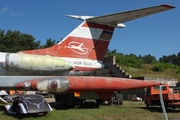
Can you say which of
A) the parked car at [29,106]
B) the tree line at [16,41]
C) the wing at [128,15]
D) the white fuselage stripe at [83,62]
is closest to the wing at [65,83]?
the parked car at [29,106]

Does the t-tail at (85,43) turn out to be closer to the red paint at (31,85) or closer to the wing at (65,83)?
the wing at (65,83)

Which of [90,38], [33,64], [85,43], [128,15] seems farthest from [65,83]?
[128,15]

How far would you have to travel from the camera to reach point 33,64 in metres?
10.7

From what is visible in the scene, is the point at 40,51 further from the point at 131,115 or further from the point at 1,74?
the point at 131,115

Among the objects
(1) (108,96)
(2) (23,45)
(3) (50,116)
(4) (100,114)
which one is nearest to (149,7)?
(1) (108,96)

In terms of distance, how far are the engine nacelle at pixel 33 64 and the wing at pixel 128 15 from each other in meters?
3.19

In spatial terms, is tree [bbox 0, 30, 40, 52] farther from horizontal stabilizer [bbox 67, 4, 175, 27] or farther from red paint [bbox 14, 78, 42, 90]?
red paint [bbox 14, 78, 42, 90]

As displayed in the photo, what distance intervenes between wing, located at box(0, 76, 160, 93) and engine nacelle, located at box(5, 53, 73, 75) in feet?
2.81

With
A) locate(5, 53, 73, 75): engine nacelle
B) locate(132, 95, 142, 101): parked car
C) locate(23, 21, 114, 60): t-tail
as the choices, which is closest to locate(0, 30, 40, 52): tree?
locate(132, 95, 142, 101): parked car

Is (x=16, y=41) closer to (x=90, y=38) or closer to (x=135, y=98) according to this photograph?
(x=135, y=98)

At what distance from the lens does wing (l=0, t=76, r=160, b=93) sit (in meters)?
8.46

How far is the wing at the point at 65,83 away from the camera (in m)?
8.46

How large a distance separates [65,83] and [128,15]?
16.8 feet

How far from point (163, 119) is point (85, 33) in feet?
20.1
